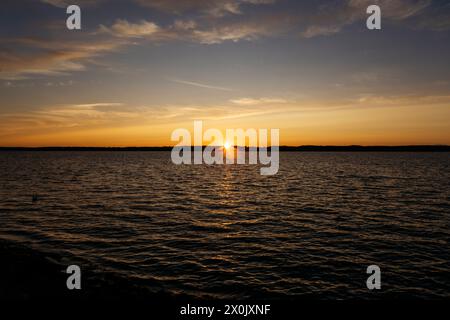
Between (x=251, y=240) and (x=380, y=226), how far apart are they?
38.9 feet

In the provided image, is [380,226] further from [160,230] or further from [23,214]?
[23,214]

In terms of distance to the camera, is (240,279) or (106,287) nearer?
(106,287)

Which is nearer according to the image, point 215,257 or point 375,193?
point 215,257

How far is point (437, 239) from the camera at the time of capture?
24328 millimetres

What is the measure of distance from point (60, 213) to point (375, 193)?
132 feet
